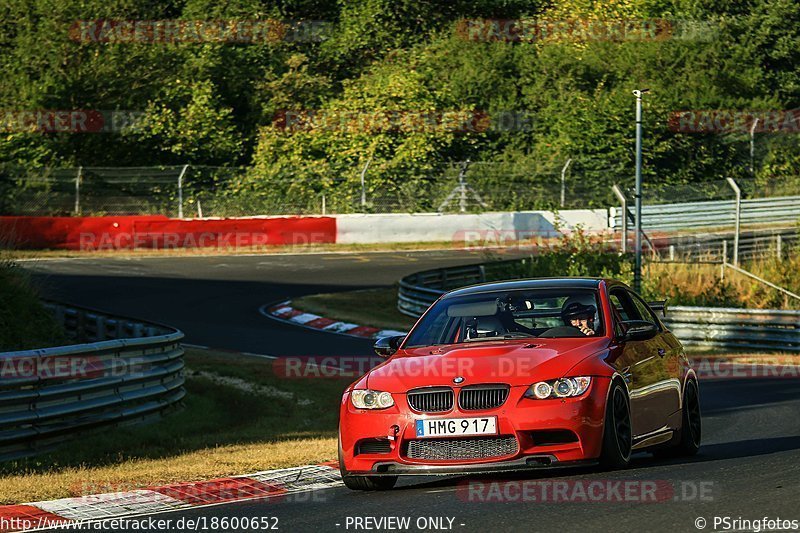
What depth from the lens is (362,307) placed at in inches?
1214

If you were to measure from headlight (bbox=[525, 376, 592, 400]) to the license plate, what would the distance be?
1.02ft

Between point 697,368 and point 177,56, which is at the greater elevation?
point 177,56

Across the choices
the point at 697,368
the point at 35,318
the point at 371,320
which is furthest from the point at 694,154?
the point at 35,318

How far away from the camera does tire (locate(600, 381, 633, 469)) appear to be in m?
8.62

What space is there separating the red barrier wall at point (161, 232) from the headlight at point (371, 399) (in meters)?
31.5

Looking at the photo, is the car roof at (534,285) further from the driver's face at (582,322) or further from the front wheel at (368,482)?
the front wheel at (368,482)

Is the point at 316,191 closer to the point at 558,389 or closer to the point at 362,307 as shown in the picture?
the point at 362,307

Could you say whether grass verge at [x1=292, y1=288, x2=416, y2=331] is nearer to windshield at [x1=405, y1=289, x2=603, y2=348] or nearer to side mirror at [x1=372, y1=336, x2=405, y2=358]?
windshield at [x1=405, y1=289, x2=603, y2=348]

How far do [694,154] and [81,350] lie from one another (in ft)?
143

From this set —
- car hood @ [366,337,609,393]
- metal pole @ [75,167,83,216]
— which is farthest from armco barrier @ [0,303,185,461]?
metal pole @ [75,167,83,216]

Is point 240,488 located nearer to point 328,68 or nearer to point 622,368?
point 622,368

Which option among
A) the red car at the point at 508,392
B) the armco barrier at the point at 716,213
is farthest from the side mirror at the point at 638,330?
the armco barrier at the point at 716,213

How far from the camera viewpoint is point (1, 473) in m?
11.4


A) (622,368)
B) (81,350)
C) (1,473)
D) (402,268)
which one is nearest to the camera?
(622,368)
